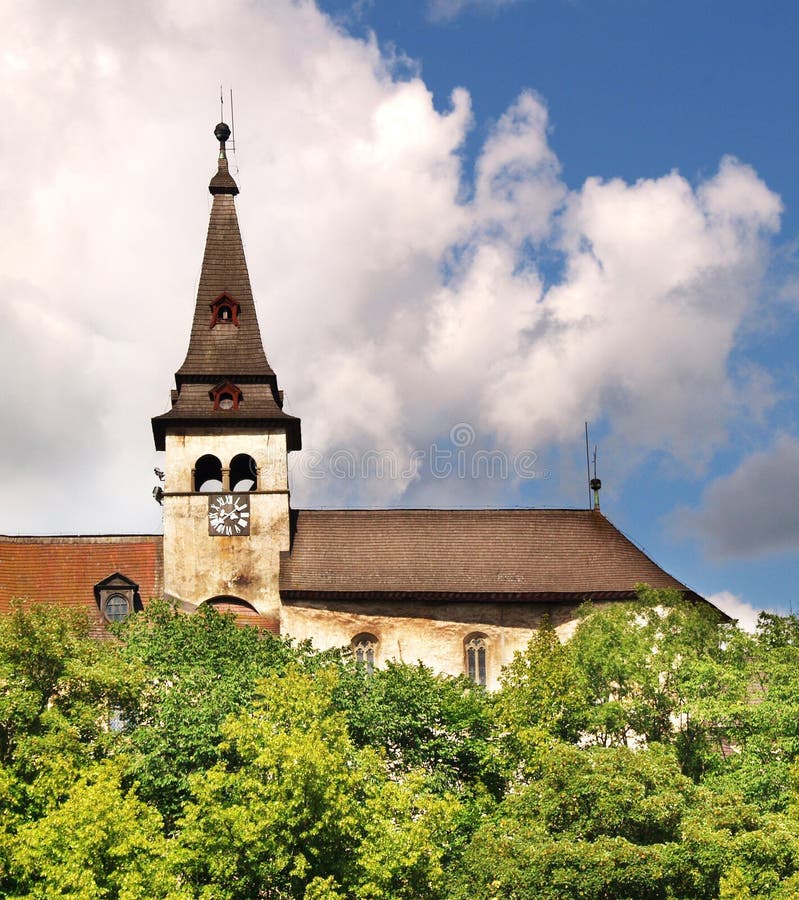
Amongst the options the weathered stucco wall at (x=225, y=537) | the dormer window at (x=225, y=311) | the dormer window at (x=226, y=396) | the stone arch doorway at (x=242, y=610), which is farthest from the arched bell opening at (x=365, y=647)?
the dormer window at (x=225, y=311)

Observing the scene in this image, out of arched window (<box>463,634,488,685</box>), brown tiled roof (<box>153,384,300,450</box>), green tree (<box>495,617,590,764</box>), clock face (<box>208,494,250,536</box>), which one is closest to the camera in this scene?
green tree (<box>495,617,590,764</box>)

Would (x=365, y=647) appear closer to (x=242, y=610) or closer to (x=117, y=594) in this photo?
(x=242, y=610)

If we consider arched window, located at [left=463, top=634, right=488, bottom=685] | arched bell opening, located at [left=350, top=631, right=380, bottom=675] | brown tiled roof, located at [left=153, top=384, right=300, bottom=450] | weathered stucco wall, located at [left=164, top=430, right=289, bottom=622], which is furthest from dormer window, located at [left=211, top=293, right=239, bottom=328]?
arched window, located at [left=463, top=634, right=488, bottom=685]

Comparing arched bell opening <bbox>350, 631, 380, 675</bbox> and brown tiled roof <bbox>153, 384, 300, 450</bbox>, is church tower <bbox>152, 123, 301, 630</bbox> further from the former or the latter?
arched bell opening <bbox>350, 631, 380, 675</bbox>

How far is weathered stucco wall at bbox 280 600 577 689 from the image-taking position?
159 ft

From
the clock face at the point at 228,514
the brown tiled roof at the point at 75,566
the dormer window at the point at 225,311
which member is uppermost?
the dormer window at the point at 225,311

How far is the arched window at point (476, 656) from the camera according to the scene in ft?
159

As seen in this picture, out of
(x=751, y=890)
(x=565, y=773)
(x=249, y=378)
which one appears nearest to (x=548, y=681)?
(x=565, y=773)

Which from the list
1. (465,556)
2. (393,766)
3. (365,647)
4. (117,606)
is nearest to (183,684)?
(393,766)

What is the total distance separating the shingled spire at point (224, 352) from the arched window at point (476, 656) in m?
9.75

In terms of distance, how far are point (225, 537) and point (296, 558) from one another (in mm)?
2492

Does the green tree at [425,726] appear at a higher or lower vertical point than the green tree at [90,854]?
higher

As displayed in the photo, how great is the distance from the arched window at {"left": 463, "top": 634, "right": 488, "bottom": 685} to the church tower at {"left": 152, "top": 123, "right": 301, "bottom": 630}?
641cm

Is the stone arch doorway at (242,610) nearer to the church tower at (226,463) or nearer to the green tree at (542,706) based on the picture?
the church tower at (226,463)
